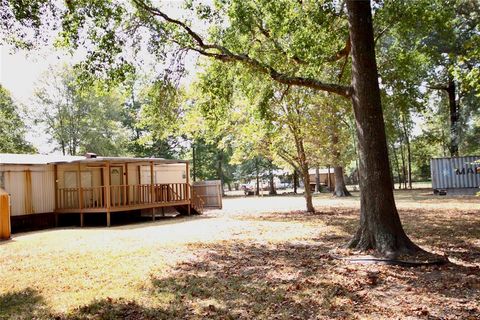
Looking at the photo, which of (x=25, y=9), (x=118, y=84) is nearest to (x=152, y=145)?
(x=118, y=84)

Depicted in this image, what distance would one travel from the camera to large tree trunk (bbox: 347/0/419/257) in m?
7.85

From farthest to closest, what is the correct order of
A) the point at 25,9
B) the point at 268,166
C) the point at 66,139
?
the point at 268,166, the point at 66,139, the point at 25,9

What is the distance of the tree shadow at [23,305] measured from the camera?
5.36 meters

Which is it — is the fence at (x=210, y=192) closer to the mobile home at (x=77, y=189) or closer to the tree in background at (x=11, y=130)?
the mobile home at (x=77, y=189)

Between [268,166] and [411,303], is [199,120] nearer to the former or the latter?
[411,303]

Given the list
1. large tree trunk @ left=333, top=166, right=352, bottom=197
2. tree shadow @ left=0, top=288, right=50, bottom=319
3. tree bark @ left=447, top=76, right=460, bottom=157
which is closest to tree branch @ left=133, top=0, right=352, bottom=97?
tree shadow @ left=0, top=288, right=50, bottom=319

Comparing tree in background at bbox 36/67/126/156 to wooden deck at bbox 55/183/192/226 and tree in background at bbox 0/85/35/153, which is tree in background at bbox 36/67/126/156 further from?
wooden deck at bbox 55/183/192/226

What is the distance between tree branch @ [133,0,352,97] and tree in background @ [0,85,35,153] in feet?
86.6

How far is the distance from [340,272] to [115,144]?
3538cm

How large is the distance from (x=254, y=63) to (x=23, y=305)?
22.8 feet

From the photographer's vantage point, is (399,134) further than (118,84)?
Yes

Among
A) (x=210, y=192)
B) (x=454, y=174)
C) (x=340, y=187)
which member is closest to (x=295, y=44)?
(x=210, y=192)

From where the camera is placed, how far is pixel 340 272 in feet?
22.4

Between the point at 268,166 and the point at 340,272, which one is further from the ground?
the point at 268,166
